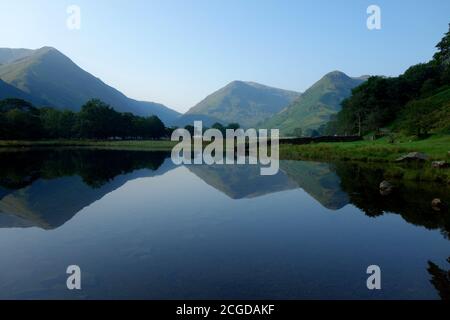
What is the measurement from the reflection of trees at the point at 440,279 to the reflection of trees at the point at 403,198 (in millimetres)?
6514

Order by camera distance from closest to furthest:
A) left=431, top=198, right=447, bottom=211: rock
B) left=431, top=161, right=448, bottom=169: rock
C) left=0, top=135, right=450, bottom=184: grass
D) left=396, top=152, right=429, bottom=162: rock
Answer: left=431, top=198, right=447, bottom=211: rock
left=0, top=135, right=450, bottom=184: grass
left=431, top=161, right=448, bottom=169: rock
left=396, top=152, right=429, bottom=162: rock

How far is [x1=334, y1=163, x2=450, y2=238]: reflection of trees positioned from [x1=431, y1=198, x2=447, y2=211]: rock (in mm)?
342

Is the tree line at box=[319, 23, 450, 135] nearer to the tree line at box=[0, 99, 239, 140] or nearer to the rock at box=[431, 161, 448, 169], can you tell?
the rock at box=[431, 161, 448, 169]

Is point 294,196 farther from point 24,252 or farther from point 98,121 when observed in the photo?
point 98,121

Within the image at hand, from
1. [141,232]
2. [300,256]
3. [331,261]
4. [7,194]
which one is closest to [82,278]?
[141,232]

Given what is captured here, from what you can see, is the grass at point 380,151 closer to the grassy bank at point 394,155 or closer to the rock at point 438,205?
the grassy bank at point 394,155

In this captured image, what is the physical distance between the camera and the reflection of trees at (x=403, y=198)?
988 inches

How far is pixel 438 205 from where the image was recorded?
92.5 ft

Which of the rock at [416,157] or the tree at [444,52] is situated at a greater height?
the tree at [444,52]

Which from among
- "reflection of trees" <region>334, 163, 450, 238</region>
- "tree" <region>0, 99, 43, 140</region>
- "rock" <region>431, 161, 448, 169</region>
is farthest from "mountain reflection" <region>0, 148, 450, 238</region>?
"tree" <region>0, 99, 43, 140</region>

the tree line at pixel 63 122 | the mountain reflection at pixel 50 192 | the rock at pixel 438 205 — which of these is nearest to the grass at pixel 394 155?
the rock at pixel 438 205

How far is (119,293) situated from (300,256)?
9087mm

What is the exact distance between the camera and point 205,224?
23.9 meters

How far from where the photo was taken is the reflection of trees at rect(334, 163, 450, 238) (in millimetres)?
25094
